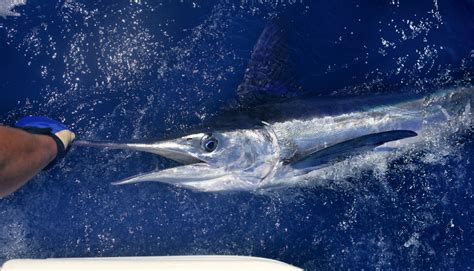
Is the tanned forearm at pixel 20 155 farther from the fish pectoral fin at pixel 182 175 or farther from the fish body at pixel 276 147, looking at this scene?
the fish pectoral fin at pixel 182 175

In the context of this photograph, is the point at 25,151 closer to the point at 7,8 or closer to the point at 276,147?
the point at 7,8

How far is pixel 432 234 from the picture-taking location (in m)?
3.12

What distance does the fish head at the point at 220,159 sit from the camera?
8.35 feet

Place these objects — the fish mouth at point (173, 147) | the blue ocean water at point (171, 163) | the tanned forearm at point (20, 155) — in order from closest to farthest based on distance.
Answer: the tanned forearm at point (20, 155)
the fish mouth at point (173, 147)
the blue ocean water at point (171, 163)

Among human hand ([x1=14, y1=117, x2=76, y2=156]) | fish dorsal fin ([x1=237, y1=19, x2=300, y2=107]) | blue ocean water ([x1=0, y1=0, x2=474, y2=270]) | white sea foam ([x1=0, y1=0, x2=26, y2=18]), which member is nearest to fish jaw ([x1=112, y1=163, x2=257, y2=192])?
blue ocean water ([x1=0, y1=0, x2=474, y2=270])

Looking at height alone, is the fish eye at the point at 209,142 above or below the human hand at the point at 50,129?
above

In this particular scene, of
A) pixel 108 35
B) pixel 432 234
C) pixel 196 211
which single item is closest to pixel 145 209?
pixel 196 211

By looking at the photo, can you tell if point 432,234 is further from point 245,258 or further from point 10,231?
point 10,231

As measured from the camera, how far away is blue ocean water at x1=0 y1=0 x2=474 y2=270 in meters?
2.96

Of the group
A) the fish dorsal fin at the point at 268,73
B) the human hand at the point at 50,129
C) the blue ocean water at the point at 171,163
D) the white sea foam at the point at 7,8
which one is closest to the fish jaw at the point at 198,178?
the blue ocean water at the point at 171,163

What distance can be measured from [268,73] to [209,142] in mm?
723

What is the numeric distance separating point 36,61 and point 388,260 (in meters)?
2.60

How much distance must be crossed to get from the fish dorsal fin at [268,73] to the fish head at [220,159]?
0.39 metres

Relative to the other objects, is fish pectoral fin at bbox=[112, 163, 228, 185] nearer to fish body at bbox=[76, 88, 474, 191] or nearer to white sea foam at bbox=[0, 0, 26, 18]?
fish body at bbox=[76, 88, 474, 191]
